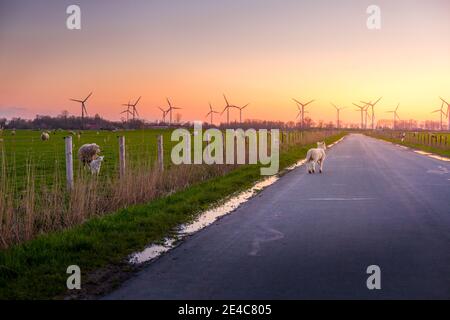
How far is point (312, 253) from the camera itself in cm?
765

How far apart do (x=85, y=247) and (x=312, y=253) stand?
3.68 meters

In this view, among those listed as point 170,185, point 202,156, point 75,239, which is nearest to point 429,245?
point 75,239

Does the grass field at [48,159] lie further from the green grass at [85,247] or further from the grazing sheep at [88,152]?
the green grass at [85,247]

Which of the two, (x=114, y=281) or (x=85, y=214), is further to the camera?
(x=85, y=214)

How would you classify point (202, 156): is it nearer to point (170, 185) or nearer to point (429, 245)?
point (170, 185)

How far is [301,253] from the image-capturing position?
25.1ft

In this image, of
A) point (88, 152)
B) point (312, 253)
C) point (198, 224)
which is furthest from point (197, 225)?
point (88, 152)

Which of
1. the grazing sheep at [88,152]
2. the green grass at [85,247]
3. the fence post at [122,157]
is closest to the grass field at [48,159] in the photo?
Answer: the fence post at [122,157]

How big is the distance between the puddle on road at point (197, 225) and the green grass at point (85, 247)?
0.22 metres

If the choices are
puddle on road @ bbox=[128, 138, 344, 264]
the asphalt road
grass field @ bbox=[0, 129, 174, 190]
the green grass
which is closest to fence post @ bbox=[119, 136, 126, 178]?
grass field @ bbox=[0, 129, 174, 190]

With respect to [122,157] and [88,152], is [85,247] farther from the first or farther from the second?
[88,152]

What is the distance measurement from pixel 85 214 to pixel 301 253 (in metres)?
5.39

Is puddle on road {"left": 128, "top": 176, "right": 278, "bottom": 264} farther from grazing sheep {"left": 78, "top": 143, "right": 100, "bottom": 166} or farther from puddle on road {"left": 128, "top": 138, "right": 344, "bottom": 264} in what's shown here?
grazing sheep {"left": 78, "top": 143, "right": 100, "bottom": 166}
